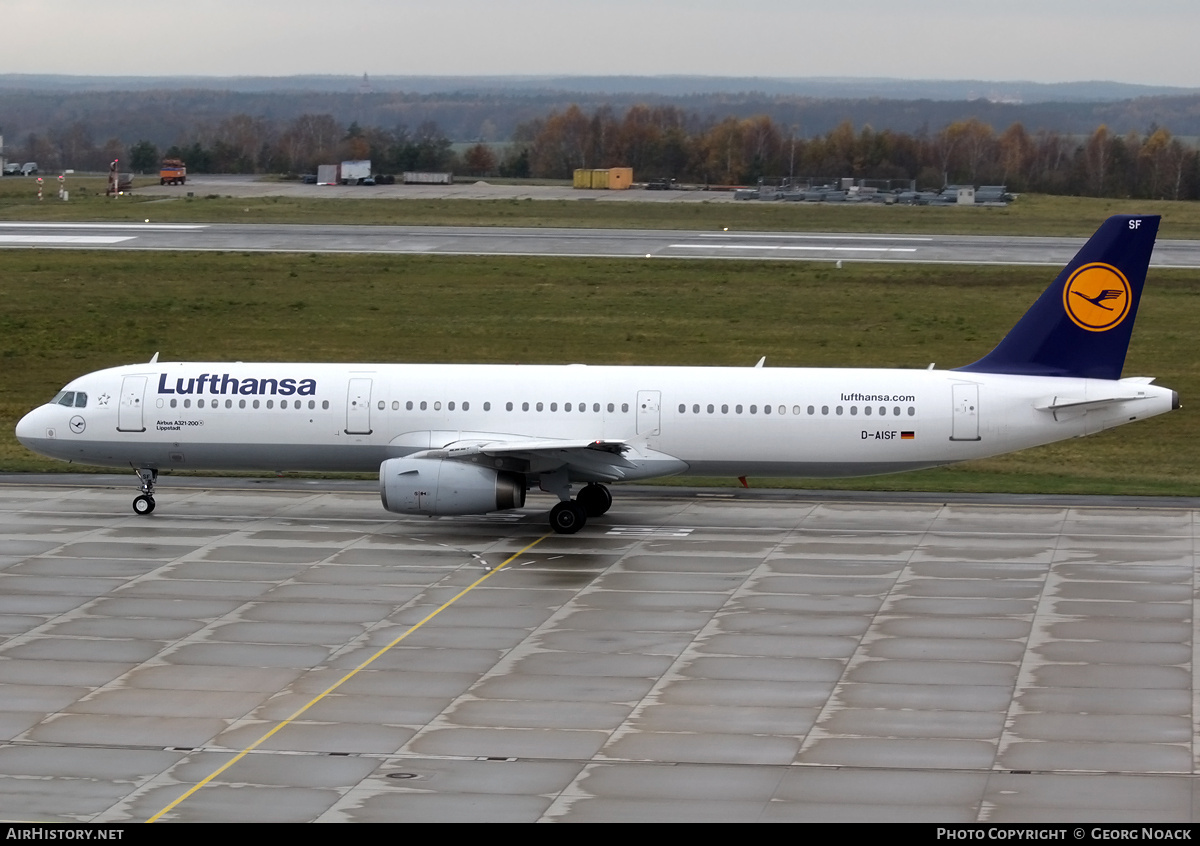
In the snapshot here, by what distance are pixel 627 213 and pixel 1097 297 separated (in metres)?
79.9

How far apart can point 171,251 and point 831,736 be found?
73.1 m

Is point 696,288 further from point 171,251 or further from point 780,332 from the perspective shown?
point 171,251

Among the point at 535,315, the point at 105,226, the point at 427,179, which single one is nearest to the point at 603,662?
the point at 535,315

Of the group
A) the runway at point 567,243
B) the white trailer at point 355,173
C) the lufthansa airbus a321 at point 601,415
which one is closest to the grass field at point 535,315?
the runway at point 567,243

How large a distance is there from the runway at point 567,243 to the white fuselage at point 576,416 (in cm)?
4958

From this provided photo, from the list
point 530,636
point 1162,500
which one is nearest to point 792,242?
point 1162,500

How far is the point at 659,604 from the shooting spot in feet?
108

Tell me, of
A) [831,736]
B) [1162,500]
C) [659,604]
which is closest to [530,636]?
[659,604]

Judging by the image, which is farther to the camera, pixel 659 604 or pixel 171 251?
pixel 171 251

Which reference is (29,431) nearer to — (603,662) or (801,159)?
(603,662)

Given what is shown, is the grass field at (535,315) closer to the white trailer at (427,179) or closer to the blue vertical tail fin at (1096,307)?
the blue vertical tail fin at (1096,307)

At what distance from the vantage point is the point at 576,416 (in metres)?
40.1

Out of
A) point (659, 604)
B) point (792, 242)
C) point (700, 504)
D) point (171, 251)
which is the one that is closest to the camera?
point (659, 604)

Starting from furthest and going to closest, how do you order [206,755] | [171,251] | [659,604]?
[171,251] → [659,604] → [206,755]
